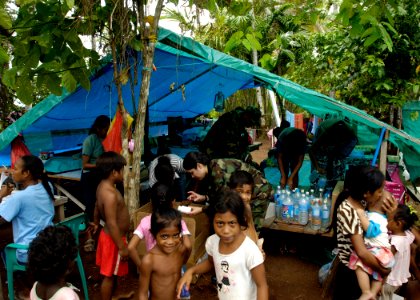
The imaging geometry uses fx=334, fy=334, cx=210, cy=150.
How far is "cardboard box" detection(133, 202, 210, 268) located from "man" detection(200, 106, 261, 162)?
2.16 m

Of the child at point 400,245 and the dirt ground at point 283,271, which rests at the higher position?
the child at point 400,245

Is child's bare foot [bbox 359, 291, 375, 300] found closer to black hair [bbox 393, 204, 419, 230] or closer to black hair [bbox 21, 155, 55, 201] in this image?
black hair [bbox 393, 204, 419, 230]

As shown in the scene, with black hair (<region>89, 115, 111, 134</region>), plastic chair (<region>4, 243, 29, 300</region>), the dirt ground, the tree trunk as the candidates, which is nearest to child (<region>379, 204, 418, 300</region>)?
the dirt ground

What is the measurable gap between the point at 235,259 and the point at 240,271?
8 centimetres

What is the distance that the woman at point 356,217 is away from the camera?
7.66 ft

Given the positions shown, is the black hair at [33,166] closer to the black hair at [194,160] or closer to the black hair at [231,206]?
the black hair at [194,160]

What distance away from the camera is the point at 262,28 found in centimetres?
1219

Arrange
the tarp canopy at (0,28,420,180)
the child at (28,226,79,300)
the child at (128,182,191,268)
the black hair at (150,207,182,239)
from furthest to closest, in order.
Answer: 1. the tarp canopy at (0,28,420,180)
2. the child at (128,182,191,268)
3. the black hair at (150,207,182,239)
4. the child at (28,226,79,300)

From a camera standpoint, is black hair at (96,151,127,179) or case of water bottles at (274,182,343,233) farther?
case of water bottles at (274,182,343,233)

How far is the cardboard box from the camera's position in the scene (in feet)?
10.3

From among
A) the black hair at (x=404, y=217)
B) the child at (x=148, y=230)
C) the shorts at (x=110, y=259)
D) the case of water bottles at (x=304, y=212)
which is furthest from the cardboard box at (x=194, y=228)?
the black hair at (x=404, y=217)

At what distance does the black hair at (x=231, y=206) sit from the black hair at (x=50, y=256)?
3.07 feet

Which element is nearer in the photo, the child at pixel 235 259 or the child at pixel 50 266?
the child at pixel 50 266

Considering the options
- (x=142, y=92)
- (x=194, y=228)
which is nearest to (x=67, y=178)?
(x=142, y=92)
